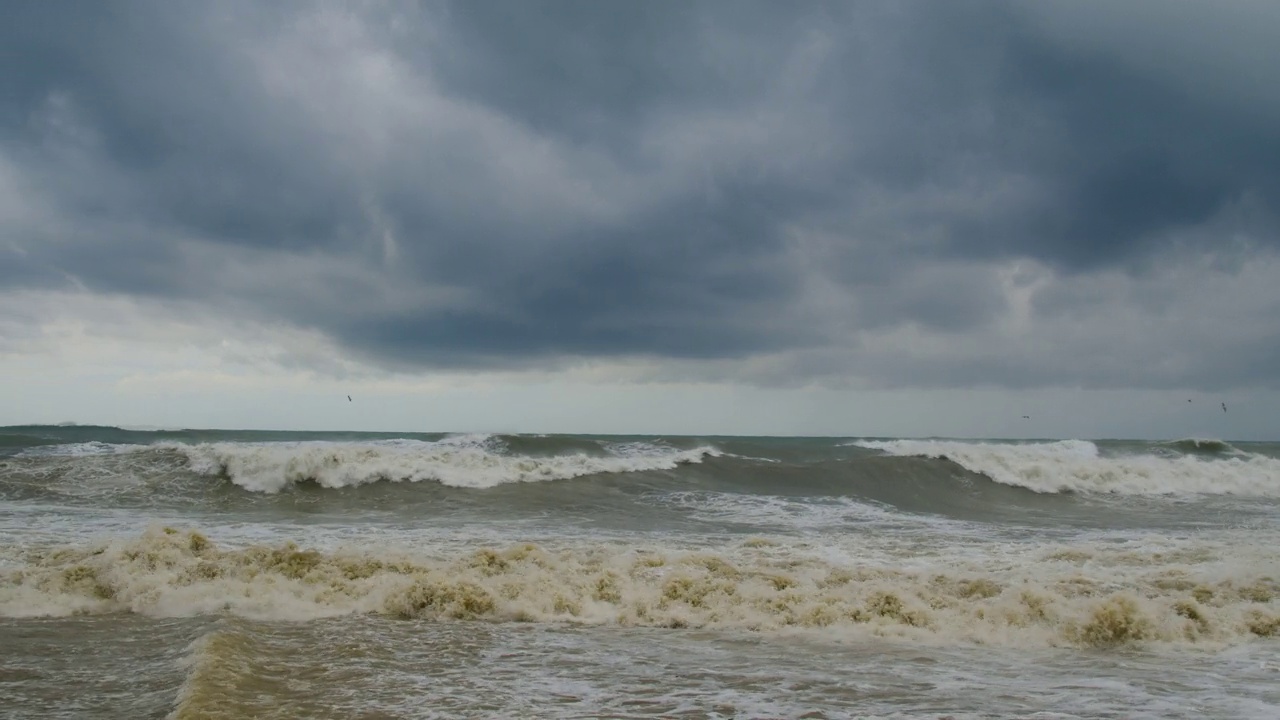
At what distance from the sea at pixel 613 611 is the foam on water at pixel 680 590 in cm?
4

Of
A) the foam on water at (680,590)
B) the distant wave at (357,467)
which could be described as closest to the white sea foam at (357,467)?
the distant wave at (357,467)

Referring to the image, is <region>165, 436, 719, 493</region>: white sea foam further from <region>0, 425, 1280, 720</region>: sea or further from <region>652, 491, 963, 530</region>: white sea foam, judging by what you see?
<region>652, 491, 963, 530</region>: white sea foam

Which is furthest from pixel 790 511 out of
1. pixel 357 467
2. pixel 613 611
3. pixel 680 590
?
pixel 357 467

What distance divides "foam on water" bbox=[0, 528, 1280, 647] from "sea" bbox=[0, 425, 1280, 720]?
41 millimetres

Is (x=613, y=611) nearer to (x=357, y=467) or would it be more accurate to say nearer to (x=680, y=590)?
(x=680, y=590)

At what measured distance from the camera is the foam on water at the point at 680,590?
8164 mm

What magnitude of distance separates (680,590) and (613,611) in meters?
0.89

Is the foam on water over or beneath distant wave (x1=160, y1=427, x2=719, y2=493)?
beneath

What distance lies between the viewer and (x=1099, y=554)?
470 inches

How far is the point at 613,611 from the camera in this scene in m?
8.68

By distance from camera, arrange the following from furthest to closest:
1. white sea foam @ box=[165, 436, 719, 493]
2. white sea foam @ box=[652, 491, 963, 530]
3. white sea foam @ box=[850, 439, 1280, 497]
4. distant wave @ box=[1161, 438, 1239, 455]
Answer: distant wave @ box=[1161, 438, 1239, 455]
white sea foam @ box=[850, 439, 1280, 497]
white sea foam @ box=[165, 436, 719, 493]
white sea foam @ box=[652, 491, 963, 530]

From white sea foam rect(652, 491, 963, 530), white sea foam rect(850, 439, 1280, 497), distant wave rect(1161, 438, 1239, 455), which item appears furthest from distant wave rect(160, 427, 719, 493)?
distant wave rect(1161, 438, 1239, 455)

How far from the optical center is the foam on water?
8.16 meters

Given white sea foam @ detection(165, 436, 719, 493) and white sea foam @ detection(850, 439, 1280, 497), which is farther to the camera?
white sea foam @ detection(850, 439, 1280, 497)
